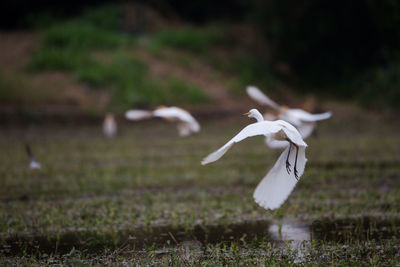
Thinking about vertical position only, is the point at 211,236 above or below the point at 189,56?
below

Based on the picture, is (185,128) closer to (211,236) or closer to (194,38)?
(211,236)

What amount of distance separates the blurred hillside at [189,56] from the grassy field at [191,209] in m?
7.35

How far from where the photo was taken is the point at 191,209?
20.8ft

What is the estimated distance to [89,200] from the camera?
6961 millimetres

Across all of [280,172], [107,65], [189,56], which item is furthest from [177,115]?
[189,56]

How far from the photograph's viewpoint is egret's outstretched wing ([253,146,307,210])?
15.7 feet

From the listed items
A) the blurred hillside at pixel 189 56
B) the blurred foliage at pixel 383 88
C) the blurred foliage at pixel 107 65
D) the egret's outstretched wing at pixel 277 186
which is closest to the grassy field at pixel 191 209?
the egret's outstretched wing at pixel 277 186

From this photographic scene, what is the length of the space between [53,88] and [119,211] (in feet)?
45.1

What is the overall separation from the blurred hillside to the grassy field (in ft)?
24.1

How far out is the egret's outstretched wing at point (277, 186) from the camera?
4.77 metres

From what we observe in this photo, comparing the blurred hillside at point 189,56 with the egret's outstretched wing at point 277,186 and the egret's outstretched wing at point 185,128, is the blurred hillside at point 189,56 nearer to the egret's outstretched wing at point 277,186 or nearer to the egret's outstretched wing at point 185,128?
the egret's outstretched wing at point 185,128

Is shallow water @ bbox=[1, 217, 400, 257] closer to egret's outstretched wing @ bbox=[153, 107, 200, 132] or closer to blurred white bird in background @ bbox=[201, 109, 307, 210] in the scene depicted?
blurred white bird in background @ bbox=[201, 109, 307, 210]

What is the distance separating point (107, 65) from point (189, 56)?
3.91m

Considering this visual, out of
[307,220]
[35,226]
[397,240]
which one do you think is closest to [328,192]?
[307,220]
